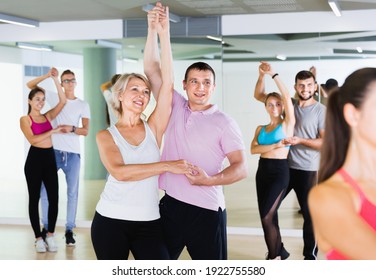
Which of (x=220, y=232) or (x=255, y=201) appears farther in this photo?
(x=255, y=201)

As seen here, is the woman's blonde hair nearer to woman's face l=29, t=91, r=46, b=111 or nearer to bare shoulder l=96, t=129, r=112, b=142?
bare shoulder l=96, t=129, r=112, b=142

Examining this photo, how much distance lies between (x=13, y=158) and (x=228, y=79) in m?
2.64

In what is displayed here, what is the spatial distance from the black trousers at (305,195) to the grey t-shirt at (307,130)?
0.06 m

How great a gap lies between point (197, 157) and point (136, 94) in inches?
14.7

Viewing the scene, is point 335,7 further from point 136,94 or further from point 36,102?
point 136,94

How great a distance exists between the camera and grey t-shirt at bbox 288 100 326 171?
5434 millimetres

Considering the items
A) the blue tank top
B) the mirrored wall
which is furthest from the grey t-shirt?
the mirrored wall

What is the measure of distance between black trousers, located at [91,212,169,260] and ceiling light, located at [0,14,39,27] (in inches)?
179

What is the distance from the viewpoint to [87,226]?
7281mm

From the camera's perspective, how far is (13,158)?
24.7ft

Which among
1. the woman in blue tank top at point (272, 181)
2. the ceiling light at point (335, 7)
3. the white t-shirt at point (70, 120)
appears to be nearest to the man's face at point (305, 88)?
the woman in blue tank top at point (272, 181)

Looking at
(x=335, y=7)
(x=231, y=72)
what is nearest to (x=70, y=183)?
(x=231, y=72)

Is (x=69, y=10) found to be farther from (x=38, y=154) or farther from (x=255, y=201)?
(x=255, y=201)

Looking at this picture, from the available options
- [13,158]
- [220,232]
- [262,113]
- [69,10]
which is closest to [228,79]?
[262,113]
